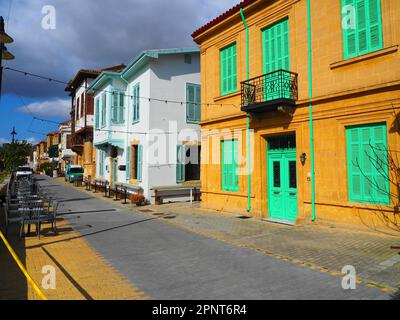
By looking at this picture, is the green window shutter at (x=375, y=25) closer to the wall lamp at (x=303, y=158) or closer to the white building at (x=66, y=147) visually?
the wall lamp at (x=303, y=158)

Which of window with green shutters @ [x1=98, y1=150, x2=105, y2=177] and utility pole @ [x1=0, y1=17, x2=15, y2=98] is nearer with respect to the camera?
utility pole @ [x1=0, y1=17, x2=15, y2=98]

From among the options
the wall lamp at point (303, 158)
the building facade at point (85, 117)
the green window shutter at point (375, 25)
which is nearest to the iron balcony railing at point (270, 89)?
the wall lamp at point (303, 158)

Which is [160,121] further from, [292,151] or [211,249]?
[211,249]

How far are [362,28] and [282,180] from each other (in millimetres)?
4868

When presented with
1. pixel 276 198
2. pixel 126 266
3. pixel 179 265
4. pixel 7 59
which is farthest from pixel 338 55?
pixel 7 59

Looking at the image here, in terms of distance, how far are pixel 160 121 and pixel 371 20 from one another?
10.1 meters

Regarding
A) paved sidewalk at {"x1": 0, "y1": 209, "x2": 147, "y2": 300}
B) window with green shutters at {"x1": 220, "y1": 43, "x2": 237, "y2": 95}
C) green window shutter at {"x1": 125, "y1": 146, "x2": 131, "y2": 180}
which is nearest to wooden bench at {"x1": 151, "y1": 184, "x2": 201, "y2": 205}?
green window shutter at {"x1": 125, "y1": 146, "x2": 131, "y2": 180}

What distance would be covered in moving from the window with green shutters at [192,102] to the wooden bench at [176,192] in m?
3.63

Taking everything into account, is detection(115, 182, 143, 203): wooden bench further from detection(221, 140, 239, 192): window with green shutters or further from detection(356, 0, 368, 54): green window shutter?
detection(356, 0, 368, 54): green window shutter

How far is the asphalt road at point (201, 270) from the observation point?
14.5ft

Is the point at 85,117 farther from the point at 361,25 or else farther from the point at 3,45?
the point at 361,25

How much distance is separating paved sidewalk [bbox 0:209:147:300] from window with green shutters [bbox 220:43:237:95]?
301 inches

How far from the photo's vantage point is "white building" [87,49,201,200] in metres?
15.2

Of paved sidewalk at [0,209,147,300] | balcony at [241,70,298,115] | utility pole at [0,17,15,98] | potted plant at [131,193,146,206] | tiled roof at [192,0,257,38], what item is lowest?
paved sidewalk at [0,209,147,300]
